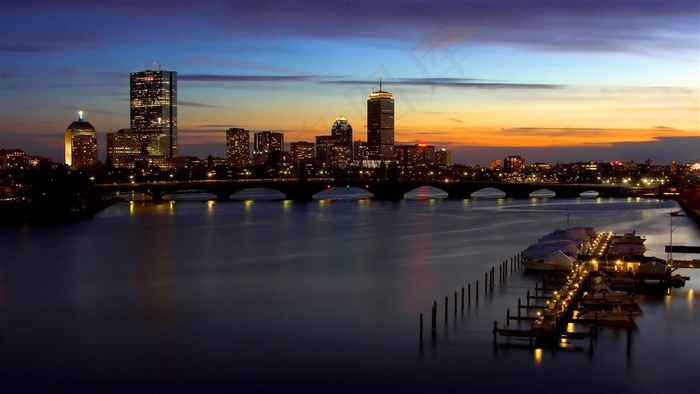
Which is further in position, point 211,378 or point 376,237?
point 376,237

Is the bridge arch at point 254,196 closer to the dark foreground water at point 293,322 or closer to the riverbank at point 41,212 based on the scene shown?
the riverbank at point 41,212

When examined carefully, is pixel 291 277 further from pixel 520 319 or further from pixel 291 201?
pixel 291 201

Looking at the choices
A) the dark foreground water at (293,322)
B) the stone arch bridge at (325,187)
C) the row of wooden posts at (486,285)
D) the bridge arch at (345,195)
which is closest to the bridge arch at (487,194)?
the stone arch bridge at (325,187)

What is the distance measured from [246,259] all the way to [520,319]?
806 inches

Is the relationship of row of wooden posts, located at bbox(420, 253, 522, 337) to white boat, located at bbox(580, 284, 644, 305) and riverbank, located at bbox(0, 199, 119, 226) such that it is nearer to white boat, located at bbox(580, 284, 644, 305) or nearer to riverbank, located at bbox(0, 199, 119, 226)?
white boat, located at bbox(580, 284, 644, 305)

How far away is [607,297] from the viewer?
2484 cm

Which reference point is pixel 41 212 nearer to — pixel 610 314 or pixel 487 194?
pixel 610 314

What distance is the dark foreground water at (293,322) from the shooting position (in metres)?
19.9

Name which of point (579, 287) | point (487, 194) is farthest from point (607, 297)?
point (487, 194)

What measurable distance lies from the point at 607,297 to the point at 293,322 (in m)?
9.28

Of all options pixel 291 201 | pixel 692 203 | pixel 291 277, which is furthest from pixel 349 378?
pixel 291 201

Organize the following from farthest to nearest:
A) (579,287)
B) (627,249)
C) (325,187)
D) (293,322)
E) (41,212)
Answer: (325,187) < (41,212) < (627,249) < (579,287) < (293,322)

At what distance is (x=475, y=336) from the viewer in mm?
22938

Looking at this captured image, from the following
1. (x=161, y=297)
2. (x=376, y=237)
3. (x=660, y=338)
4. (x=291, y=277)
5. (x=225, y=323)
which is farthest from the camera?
(x=376, y=237)
